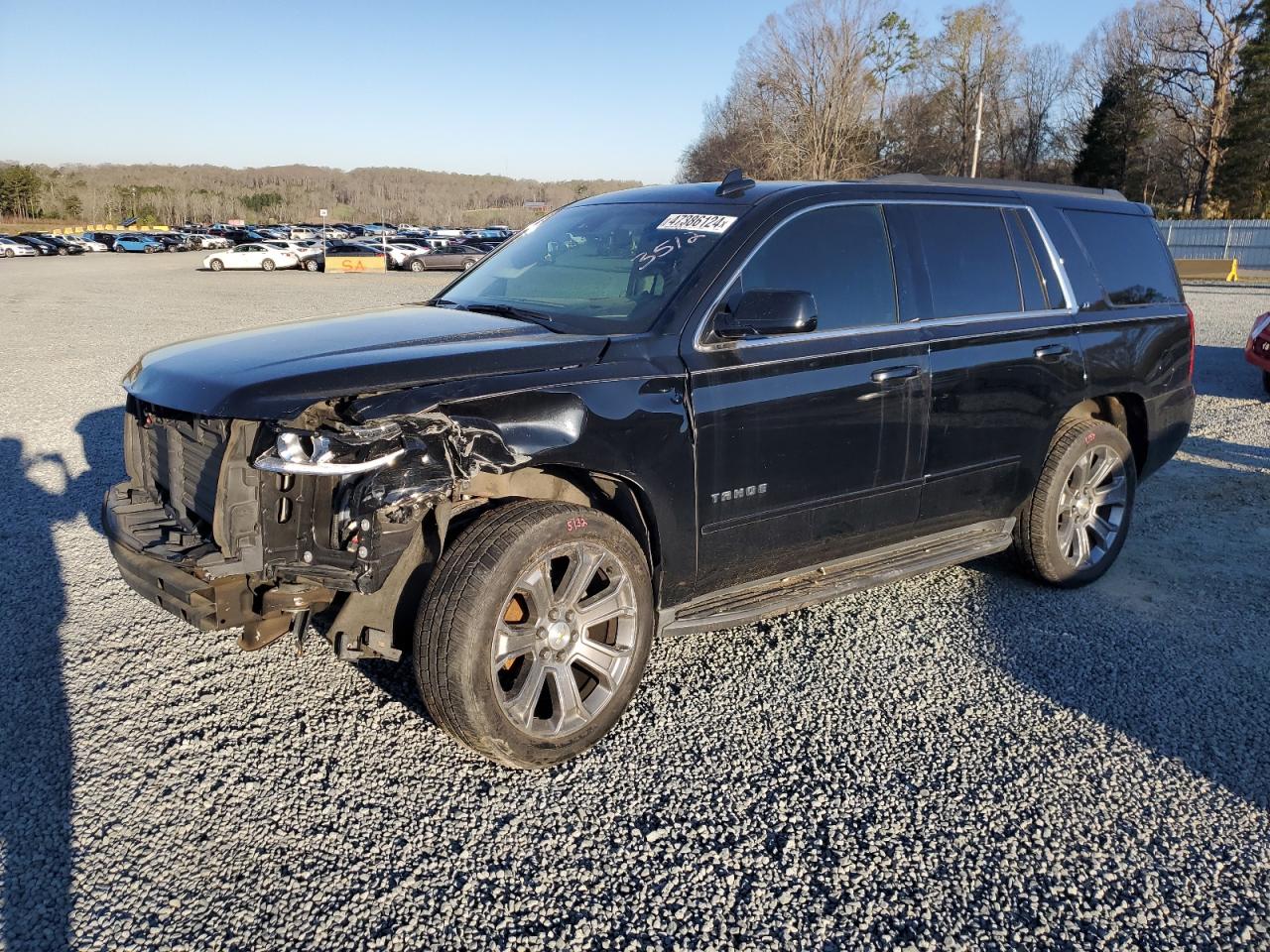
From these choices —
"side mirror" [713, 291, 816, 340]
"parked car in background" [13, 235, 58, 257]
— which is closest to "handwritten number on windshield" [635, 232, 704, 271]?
"side mirror" [713, 291, 816, 340]

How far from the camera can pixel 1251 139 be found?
48.6m

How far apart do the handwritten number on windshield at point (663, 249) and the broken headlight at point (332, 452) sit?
148 centimetres

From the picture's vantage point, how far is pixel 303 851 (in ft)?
9.28

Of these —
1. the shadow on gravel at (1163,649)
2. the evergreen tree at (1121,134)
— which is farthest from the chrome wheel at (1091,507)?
the evergreen tree at (1121,134)

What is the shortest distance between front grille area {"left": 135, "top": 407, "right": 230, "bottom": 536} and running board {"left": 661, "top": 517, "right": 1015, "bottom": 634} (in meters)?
1.69

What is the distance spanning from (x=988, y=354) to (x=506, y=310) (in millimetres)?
2254

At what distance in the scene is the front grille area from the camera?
3.09 metres

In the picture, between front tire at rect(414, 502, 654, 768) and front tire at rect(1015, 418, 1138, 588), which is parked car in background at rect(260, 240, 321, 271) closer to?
front tire at rect(1015, 418, 1138, 588)

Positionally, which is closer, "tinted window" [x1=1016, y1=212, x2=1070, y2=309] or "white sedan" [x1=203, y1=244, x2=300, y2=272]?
"tinted window" [x1=1016, y1=212, x2=1070, y2=309]

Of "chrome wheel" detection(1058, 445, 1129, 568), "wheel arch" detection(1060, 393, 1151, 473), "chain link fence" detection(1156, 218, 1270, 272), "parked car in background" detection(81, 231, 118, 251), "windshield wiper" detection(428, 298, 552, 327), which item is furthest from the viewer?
"parked car in background" detection(81, 231, 118, 251)

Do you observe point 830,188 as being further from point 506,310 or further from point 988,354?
point 506,310

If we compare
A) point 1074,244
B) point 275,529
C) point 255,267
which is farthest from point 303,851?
point 255,267

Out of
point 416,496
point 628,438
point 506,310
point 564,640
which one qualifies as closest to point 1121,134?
point 506,310

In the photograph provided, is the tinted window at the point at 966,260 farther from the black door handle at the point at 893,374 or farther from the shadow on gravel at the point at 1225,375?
the shadow on gravel at the point at 1225,375
